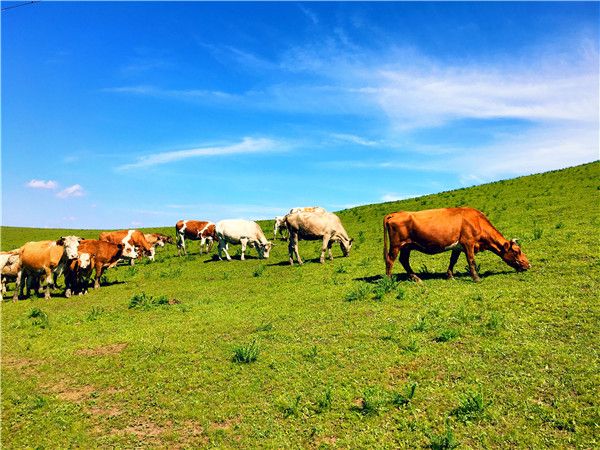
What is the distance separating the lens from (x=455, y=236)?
13.8 m

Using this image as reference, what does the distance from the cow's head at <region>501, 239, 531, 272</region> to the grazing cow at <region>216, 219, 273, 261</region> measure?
15910mm

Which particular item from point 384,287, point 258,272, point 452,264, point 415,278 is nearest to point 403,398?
point 384,287

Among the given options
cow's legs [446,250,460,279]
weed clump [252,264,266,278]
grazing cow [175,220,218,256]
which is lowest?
weed clump [252,264,266,278]

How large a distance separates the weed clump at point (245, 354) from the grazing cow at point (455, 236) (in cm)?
665

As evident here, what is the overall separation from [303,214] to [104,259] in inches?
412

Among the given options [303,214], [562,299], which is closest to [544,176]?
[303,214]

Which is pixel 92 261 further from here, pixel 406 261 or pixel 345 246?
pixel 406 261

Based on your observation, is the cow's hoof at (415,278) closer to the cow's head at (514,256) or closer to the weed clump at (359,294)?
the weed clump at (359,294)

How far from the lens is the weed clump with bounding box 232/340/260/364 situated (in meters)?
9.00

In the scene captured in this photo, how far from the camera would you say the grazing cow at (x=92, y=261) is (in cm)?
1986

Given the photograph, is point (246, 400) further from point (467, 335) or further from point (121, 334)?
point (121, 334)

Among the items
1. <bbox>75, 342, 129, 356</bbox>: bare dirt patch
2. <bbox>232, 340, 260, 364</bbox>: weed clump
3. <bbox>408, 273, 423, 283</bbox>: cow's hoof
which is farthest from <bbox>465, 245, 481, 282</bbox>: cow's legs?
<bbox>75, 342, 129, 356</bbox>: bare dirt patch

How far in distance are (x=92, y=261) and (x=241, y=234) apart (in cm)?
950

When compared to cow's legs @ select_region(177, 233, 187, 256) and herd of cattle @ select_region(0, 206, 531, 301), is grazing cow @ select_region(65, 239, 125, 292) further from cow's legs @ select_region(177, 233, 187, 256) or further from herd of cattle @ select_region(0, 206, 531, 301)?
cow's legs @ select_region(177, 233, 187, 256)
